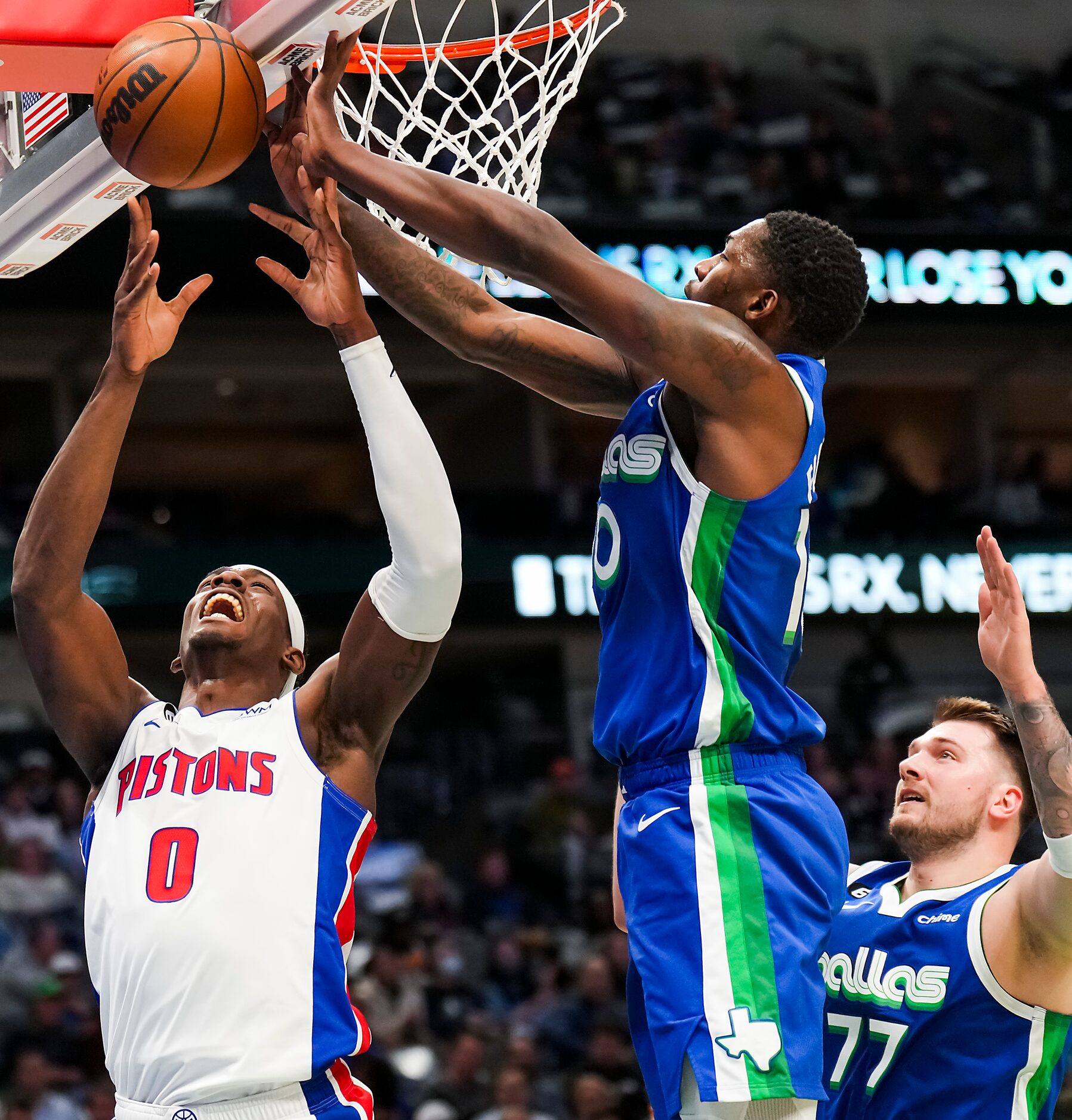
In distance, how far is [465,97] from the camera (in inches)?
166

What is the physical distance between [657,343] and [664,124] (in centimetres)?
1183

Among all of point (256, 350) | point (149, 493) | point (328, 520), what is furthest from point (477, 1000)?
point (256, 350)

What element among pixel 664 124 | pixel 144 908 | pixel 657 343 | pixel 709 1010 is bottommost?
pixel 709 1010

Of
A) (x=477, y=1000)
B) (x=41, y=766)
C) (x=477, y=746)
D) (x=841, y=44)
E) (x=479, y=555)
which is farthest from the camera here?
(x=841, y=44)

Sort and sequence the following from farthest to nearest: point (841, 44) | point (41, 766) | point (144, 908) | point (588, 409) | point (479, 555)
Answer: point (841, 44), point (479, 555), point (41, 766), point (588, 409), point (144, 908)

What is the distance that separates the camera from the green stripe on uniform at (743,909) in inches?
107

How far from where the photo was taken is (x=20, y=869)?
10.6 meters

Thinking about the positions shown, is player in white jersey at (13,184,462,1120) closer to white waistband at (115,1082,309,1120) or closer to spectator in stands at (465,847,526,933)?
white waistband at (115,1082,309,1120)

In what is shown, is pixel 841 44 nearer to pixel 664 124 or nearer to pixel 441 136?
pixel 664 124

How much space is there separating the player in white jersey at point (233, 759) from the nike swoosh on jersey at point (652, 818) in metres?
0.59

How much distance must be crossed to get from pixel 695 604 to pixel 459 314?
78cm

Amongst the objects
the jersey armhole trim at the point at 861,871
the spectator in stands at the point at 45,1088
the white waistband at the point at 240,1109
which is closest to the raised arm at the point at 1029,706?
the jersey armhole trim at the point at 861,871

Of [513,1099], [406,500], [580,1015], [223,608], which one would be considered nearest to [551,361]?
[406,500]

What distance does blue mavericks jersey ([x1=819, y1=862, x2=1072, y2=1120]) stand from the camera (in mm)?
3453
